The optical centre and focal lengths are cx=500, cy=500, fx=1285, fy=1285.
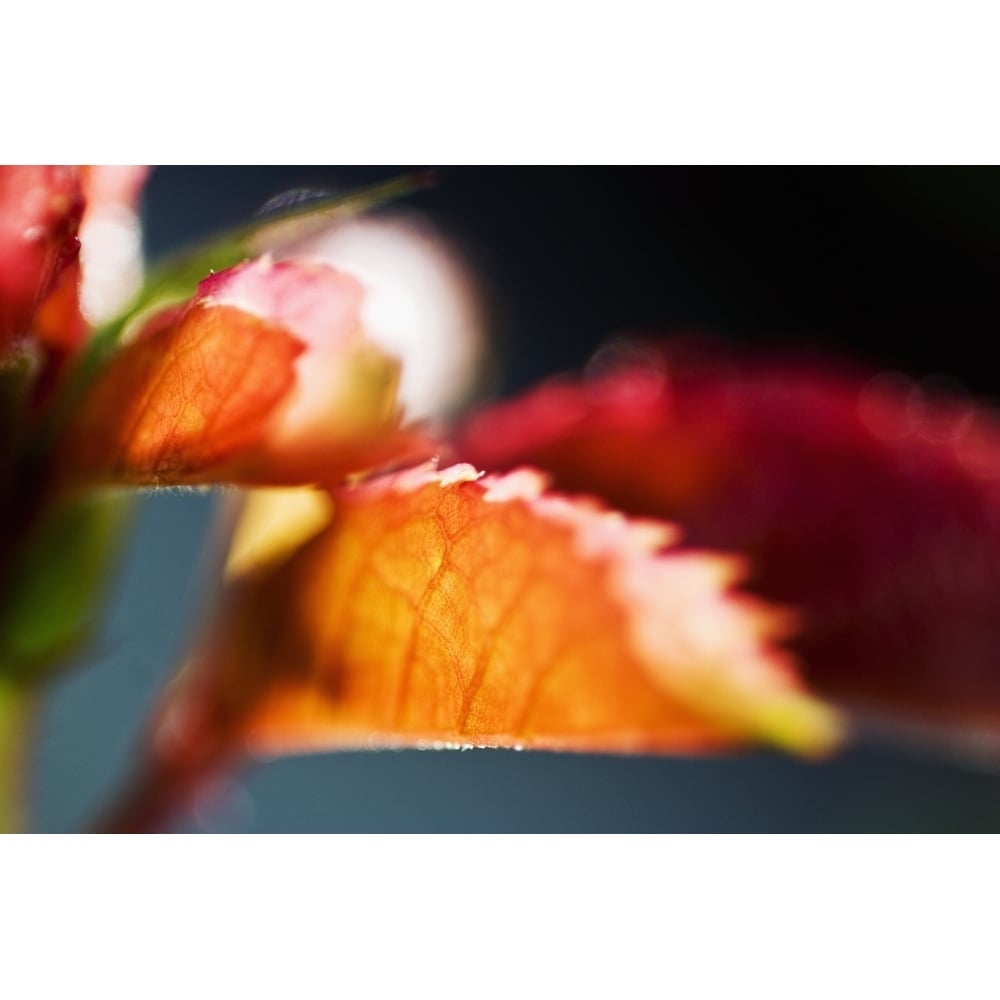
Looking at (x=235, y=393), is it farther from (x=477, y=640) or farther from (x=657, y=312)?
(x=657, y=312)

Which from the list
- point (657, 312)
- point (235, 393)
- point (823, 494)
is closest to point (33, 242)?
point (235, 393)

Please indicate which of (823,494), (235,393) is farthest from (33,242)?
(823,494)

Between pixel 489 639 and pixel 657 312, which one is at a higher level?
pixel 657 312

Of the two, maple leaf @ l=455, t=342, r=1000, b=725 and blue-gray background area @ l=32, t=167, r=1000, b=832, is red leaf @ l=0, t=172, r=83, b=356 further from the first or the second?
blue-gray background area @ l=32, t=167, r=1000, b=832

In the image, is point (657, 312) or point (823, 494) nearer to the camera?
point (823, 494)

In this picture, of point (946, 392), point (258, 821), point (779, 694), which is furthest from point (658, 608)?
point (258, 821)

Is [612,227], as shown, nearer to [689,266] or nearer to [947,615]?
[689,266]
